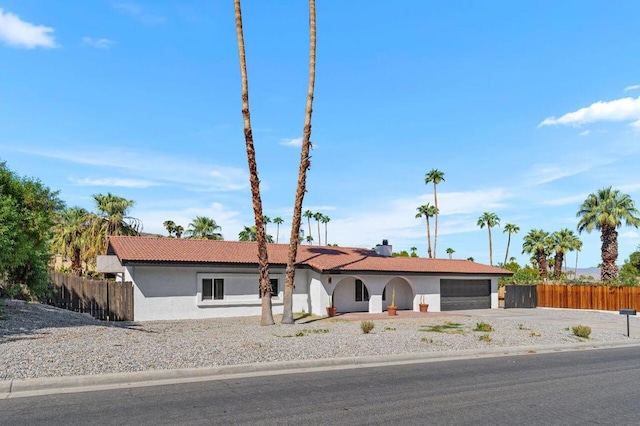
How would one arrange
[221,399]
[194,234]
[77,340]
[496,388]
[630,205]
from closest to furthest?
[221,399], [496,388], [77,340], [630,205], [194,234]

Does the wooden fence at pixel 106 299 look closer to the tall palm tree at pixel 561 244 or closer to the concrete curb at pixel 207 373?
the concrete curb at pixel 207 373

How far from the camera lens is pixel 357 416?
26.1ft

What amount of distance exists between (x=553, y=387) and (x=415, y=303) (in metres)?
23.1

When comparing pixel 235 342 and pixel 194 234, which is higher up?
pixel 194 234

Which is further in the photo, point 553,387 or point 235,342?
point 235,342

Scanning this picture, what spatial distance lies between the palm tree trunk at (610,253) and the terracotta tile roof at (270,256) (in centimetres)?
1528

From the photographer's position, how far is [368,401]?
354 inches

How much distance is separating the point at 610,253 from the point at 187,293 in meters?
38.1

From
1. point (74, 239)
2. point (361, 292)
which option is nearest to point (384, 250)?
point (361, 292)

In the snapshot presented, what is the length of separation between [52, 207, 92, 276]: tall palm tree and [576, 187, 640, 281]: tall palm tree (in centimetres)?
4291

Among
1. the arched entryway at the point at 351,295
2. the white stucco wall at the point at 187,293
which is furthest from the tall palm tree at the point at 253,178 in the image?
the arched entryway at the point at 351,295

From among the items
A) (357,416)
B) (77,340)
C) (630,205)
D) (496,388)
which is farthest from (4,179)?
(630,205)

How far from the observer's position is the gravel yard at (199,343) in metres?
11.2

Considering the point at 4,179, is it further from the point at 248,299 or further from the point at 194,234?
the point at 194,234
